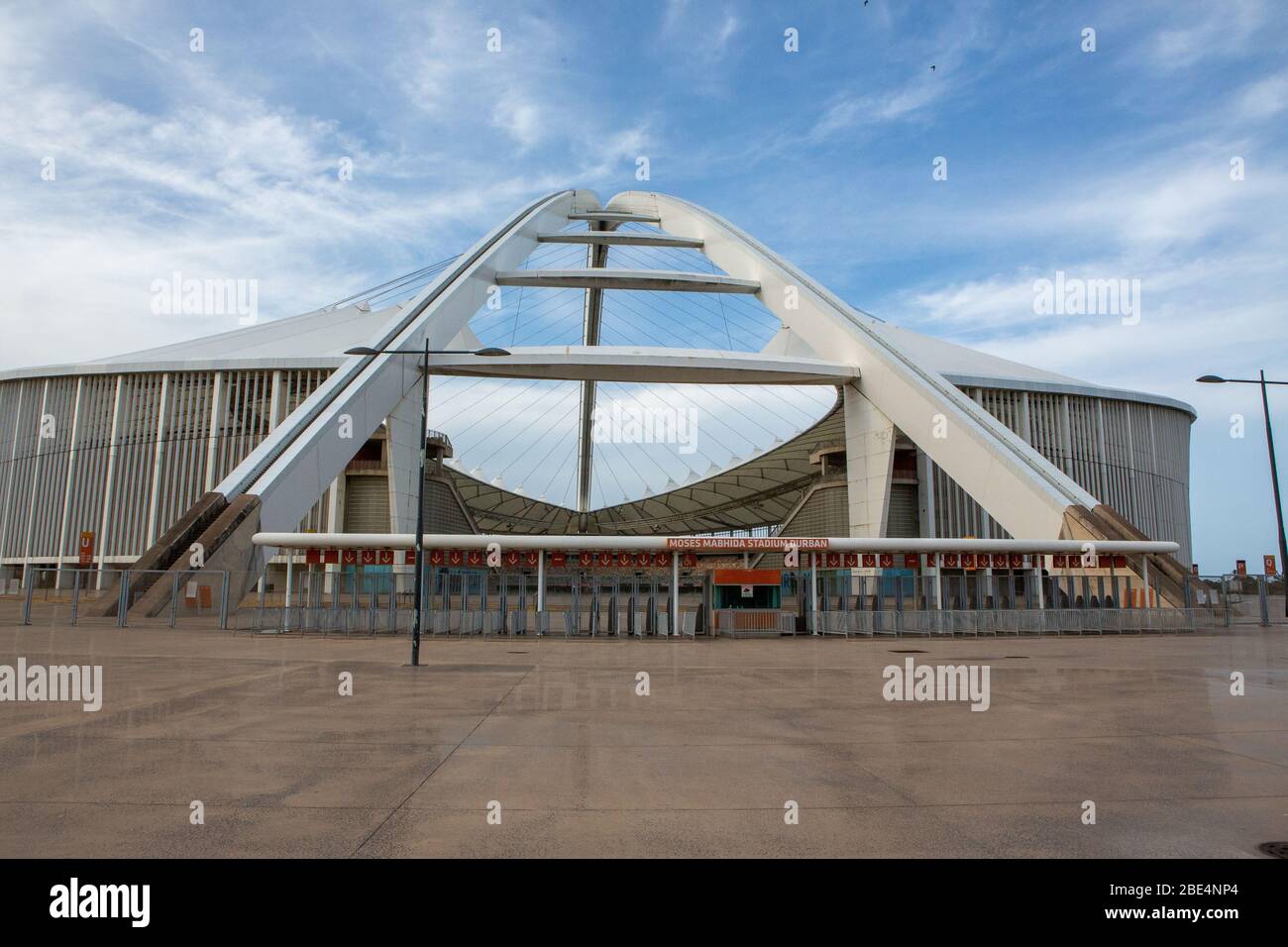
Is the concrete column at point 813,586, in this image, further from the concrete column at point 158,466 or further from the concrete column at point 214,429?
the concrete column at point 158,466

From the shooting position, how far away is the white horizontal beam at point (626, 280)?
38.7m

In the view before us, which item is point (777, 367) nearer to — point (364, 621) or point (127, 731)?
point (364, 621)

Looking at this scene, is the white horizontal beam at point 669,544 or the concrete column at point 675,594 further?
the concrete column at point 675,594

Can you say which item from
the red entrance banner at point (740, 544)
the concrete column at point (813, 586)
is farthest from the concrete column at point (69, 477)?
the concrete column at point (813, 586)

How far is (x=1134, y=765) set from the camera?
6918 millimetres

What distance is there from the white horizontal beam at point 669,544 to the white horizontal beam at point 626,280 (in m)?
17.7

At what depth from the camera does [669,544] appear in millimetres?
24031

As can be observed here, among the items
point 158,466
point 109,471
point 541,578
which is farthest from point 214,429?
point 541,578

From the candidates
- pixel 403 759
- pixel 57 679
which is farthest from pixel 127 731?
pixel 57 679

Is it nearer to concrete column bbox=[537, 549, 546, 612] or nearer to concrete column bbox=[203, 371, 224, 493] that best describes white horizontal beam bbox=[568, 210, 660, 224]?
concrete column bbox=[203, 371, 224, 493]

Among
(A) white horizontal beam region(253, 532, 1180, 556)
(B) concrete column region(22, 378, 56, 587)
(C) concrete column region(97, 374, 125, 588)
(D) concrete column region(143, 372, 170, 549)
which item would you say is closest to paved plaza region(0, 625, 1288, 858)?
(A) white horizontal beam region(253, 532, 1180, 556)

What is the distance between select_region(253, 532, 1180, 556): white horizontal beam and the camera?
23281mm
